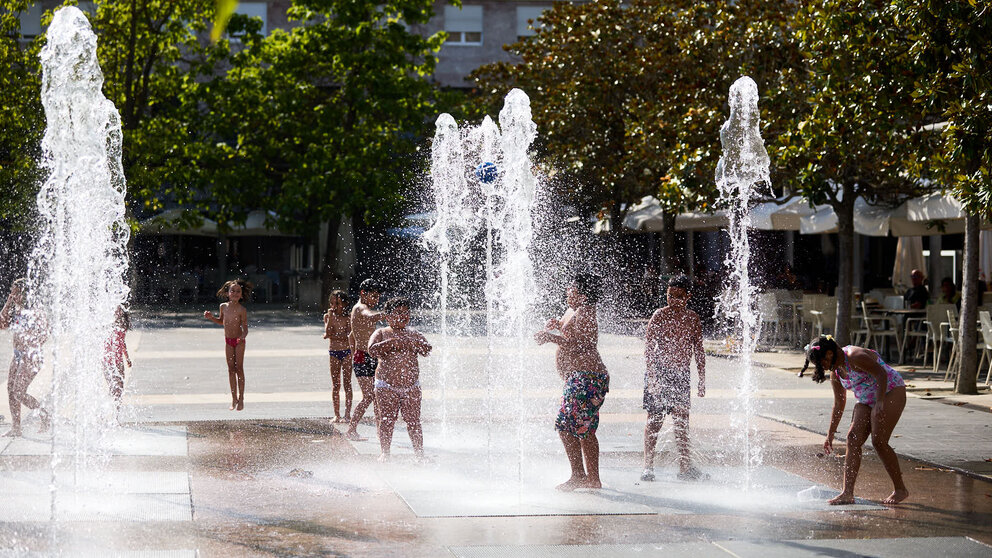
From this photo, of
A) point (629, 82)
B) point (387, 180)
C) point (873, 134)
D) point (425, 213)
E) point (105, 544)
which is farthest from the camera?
point (425, 213)

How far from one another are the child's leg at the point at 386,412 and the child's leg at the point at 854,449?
3.52 meters

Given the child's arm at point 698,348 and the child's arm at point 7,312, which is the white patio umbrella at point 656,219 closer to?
the child's arm at point 698,348

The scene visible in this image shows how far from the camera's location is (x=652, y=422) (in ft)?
30.1

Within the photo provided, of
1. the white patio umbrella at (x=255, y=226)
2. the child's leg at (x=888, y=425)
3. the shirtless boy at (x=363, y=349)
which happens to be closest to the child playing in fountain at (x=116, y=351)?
the shirtless boy at (x=363, y=349)

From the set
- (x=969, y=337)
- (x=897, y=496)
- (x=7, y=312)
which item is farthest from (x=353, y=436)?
(x=969, y=337)

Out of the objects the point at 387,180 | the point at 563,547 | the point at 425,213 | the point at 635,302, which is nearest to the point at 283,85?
the point at 387,180

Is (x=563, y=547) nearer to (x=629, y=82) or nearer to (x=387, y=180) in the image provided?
(x=629, y=82)

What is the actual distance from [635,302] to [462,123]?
23.0 ft

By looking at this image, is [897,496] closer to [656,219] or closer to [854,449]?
[854,449]

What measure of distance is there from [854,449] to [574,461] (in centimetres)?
193

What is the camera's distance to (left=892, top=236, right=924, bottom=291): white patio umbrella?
80.2ft

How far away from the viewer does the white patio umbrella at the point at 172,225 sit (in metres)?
32.9

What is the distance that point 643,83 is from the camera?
25156mm

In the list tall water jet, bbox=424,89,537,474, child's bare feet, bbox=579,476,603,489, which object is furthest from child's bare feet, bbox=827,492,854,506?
tall water jet, bbox=424,89,537,474
